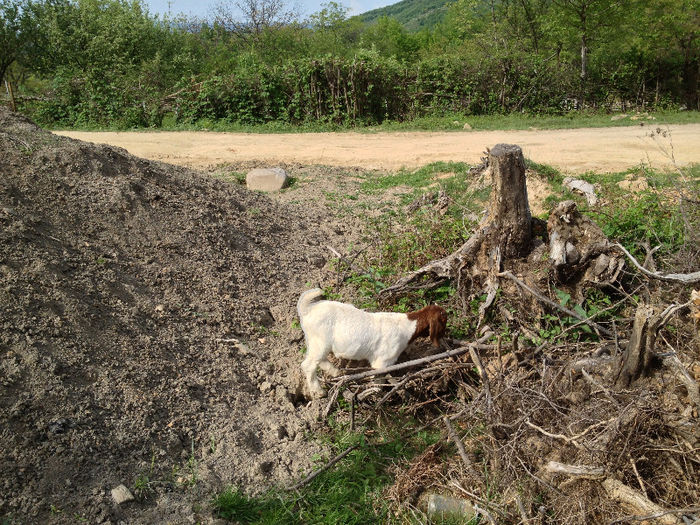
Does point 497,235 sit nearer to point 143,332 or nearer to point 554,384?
point 554,384

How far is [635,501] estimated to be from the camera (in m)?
3.53

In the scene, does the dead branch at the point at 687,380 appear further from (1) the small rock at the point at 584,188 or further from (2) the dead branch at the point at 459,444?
(1) the small rock at the point at 584,188

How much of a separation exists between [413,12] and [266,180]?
126749 millimetres

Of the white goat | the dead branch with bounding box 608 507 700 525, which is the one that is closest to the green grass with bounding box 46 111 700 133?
the white goat

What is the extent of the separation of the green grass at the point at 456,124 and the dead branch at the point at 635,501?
1334 centimetres

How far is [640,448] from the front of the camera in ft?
12.3

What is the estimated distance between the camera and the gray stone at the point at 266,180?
9930 mm

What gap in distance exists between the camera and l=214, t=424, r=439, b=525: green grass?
12.6 ft

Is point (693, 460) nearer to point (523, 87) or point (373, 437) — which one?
point (373, 437)

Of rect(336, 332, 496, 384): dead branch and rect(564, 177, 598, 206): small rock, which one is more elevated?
rect(564, 177, 598, 206): small rock

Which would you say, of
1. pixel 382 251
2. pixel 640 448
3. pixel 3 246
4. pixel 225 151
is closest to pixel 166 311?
pixel 3 246

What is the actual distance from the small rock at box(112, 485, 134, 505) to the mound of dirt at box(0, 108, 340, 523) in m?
0.03

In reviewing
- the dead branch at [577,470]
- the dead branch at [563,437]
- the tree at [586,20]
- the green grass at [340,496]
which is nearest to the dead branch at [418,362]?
the green grass at [340,496]

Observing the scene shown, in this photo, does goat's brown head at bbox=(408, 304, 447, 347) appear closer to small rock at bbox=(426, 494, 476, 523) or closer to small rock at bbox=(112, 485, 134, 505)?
small rock at bbox=(426, 494, 476, 523)
